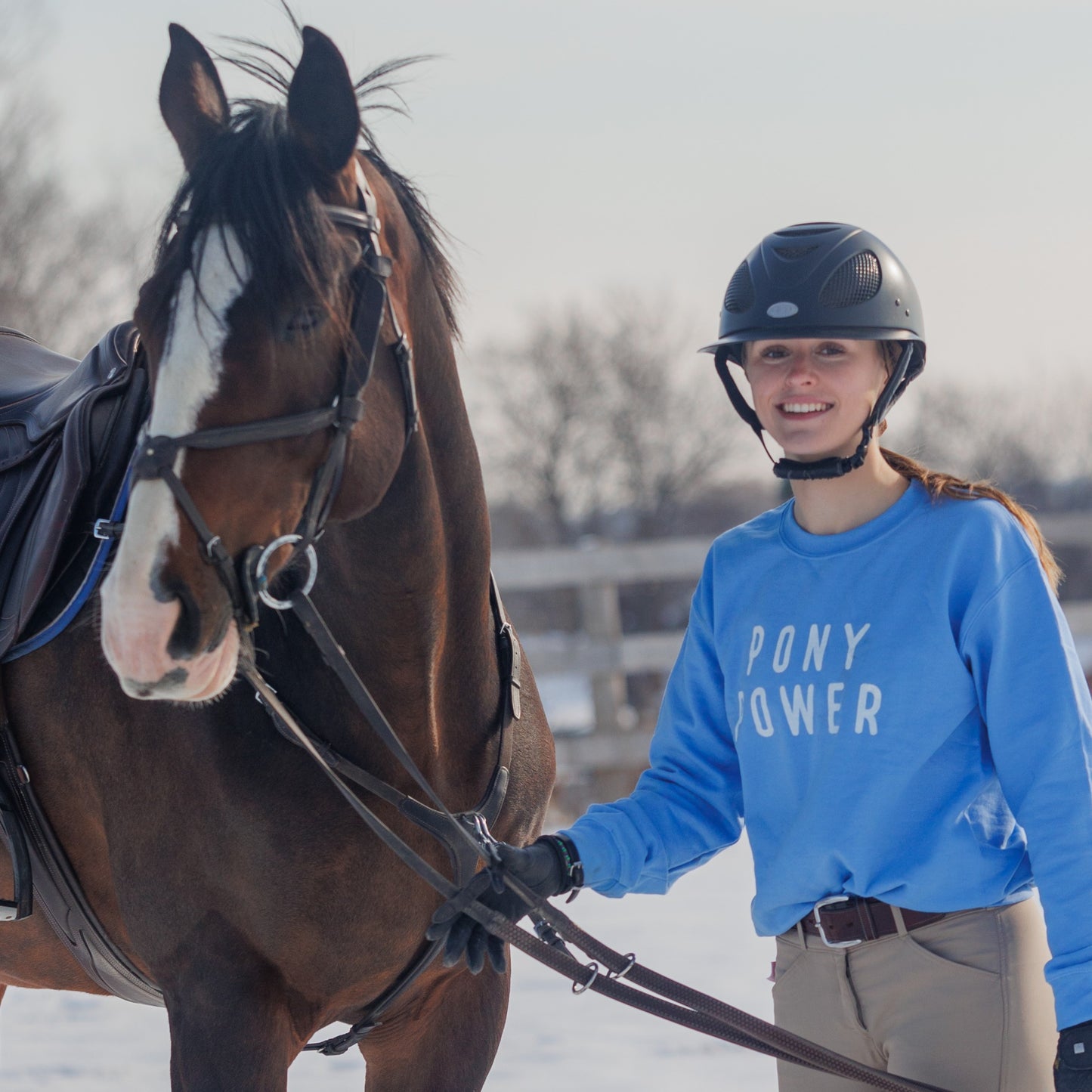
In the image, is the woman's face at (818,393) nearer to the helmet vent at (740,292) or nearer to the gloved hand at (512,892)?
the helmet vent at (740,292)

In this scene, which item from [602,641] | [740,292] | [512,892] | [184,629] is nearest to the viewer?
[184,629]

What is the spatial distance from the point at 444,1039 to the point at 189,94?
1.60 metres

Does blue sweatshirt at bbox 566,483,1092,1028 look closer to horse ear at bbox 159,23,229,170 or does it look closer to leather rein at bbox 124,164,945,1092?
leather rein at bbox 124,164,945,1092

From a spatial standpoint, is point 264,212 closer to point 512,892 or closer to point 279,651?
point 279,651

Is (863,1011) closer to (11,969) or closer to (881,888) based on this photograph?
(881,888)

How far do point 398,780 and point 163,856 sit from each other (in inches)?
15.1

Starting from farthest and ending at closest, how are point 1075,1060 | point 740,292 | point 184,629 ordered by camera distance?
point 740,292 < point 184,629 < point 1075,1060

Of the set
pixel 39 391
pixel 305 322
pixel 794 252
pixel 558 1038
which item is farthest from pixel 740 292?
pixel 558 1038

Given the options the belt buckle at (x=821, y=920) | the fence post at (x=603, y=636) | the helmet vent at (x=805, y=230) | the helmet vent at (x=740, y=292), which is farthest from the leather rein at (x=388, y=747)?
the fence post at (x=603, y=636)

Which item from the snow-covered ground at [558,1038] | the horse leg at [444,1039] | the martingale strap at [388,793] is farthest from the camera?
the snow-covered ground at [558,1038]

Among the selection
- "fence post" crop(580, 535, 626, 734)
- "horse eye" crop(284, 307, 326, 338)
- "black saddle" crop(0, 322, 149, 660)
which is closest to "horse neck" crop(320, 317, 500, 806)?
"horse eye" crop(284, 307, 326, 338)

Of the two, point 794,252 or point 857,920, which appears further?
point 794,252

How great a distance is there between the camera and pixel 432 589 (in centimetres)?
217

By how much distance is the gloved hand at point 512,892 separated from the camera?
75.2 inches
